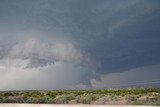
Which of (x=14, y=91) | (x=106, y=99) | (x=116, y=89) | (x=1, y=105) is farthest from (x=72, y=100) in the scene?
(x=14, y=91)

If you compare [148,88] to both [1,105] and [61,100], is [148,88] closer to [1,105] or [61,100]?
[61,100]

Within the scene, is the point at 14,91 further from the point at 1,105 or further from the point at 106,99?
the point at 1,105

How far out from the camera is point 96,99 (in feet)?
72.6

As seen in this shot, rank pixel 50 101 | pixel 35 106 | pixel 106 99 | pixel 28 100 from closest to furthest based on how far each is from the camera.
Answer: pixel 35 106 → pixel 106 99 → pixel 50 101 → pixel 28 100

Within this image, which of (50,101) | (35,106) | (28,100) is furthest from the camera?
(28,100)

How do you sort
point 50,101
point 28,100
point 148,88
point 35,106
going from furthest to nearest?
point 148,88 < point 28,100 < point 50,101 < point 35,106

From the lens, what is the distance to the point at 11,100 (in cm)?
2528

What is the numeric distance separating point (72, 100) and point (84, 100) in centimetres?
136

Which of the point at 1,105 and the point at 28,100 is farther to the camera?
the point at 28,100

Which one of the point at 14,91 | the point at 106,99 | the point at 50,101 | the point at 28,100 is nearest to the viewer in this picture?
the point at 106,99

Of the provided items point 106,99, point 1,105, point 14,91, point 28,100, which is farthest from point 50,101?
point 14,91

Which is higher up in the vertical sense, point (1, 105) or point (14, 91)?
point (14, 91)

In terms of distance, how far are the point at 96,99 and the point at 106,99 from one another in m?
0.65

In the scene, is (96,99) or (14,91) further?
(14,91)
